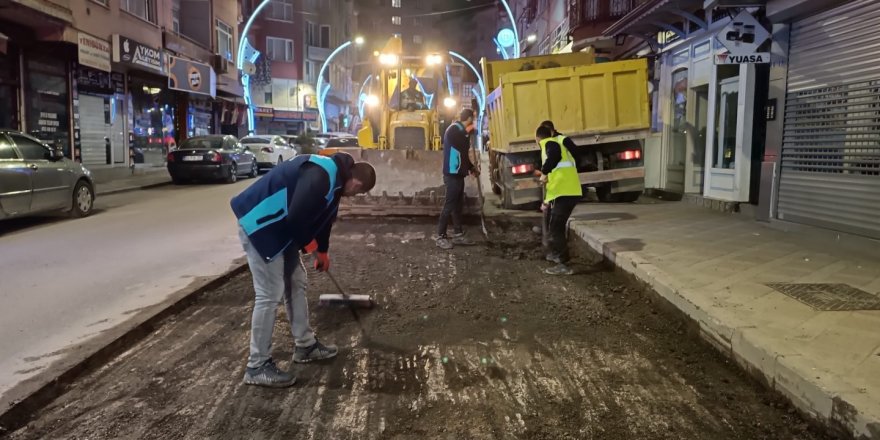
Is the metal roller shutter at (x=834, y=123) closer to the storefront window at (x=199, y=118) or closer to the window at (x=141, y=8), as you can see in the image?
the window at (x=141, y=8)

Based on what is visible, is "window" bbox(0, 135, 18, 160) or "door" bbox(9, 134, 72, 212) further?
"door" bbox(9, 134, 72, 212)

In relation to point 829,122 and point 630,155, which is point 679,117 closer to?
point 630,155

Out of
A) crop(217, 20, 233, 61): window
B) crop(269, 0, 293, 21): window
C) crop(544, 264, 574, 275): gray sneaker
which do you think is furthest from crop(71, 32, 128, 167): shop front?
crop(269, 0, 293, 21): window

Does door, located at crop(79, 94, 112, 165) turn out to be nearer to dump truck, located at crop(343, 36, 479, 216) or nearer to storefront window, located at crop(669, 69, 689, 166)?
dump truck, located at crop(343, 36, 479, 216)

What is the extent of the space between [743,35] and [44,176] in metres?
11.6

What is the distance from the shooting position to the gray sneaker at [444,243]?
876 cm

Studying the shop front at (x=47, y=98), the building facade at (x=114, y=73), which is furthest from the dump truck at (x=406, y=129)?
the shop front at (x=47, y=98)

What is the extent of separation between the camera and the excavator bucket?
443 inches

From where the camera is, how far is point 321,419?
3.51 meters

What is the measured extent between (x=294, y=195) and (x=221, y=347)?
164 cm

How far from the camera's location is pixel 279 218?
392 centimetres

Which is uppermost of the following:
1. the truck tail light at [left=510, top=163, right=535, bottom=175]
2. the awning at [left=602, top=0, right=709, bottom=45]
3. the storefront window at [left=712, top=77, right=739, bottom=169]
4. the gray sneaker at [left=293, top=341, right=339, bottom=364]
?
the awning at [left=602, top=0, right=709, bottom=45]

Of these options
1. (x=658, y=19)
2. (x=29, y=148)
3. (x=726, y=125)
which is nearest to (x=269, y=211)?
(x=29, y=148)

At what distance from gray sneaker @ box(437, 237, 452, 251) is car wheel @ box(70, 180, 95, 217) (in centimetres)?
724
